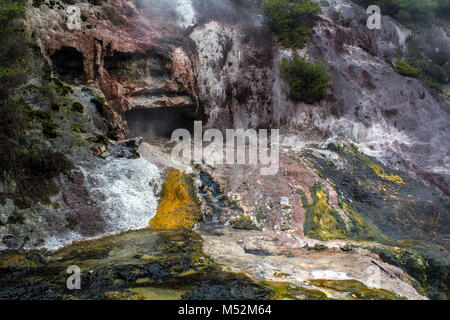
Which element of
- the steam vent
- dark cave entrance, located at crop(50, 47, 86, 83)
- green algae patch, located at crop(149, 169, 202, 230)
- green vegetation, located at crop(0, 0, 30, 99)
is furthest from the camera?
dark cave entrance, located at crop(50, 47, 86, 83)

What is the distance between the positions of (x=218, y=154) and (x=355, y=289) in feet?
21.8

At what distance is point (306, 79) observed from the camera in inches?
547

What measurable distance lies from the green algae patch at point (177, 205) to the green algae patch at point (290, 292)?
3.32 m

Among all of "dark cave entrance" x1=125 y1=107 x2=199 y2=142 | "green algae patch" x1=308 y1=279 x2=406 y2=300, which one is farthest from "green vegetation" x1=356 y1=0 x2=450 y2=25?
"green algae patch" x1=308 y1=279 x2=406 y2=300

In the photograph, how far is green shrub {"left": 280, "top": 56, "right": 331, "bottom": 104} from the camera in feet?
45.2

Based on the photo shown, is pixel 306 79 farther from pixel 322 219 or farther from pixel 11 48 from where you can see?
pixel 11 48

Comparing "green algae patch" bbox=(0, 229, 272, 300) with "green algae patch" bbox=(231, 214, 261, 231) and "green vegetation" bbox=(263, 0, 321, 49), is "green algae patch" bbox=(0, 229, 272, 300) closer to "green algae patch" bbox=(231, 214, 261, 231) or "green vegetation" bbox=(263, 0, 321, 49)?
"green algae patch" bbox=(231, 214, 261, 231)

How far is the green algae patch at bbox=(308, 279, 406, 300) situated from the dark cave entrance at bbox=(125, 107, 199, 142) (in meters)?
8.39

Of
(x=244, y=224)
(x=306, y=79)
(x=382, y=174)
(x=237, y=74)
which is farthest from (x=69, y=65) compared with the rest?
(x=382, y=174)

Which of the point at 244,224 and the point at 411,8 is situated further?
the point at 411,8

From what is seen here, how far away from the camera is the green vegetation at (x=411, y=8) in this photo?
62.8 feet

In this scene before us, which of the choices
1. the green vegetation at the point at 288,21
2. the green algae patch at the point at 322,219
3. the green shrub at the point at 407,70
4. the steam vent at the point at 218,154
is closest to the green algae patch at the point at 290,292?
the steam vent at the point at 218,154

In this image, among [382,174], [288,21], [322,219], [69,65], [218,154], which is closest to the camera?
[322,219]

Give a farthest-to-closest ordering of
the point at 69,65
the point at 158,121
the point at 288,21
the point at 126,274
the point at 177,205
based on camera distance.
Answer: the point at 288,21 → the point at 158,121 → the point at 69,65 → the point at 177,205 → the point at 126,274
